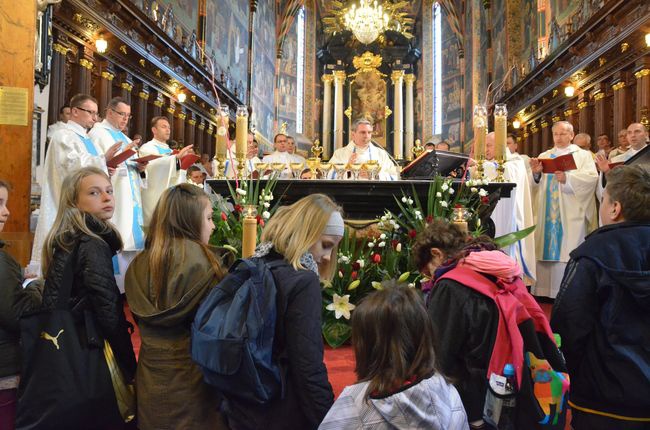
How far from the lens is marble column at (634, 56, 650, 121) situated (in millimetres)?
8797

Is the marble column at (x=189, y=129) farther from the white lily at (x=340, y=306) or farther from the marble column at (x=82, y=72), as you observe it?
the white lily at (x=340, y=306)

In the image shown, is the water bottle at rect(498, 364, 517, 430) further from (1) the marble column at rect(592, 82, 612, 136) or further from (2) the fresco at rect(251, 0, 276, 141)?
(2) the fresco at rect(251, 0, 276, 141)

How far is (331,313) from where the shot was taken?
4.04 m

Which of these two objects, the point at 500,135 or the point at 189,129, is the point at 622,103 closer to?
the point at 500,135

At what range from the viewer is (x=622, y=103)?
31.9 feet

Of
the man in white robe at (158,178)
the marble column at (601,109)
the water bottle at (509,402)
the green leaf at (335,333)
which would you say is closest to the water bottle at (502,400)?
the water bottle at (509,402)

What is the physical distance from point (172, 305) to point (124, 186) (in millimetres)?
3864

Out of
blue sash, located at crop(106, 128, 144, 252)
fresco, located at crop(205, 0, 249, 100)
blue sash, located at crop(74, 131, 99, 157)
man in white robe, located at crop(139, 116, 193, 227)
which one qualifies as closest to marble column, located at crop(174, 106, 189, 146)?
fresco, located at crop(205, 0, 249, 100)

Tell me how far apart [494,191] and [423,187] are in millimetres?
605

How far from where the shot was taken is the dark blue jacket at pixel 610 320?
214 centimetres

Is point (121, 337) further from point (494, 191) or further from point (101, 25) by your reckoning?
point (101, 25)

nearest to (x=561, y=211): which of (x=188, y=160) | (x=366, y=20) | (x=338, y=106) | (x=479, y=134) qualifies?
(x=479, y=134)

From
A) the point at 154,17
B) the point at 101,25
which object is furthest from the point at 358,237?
the point at 154,17

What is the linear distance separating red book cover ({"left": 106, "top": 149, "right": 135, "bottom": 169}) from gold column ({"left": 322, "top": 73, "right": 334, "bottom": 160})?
18.9 meters
